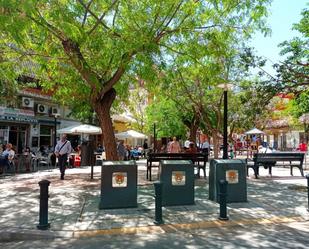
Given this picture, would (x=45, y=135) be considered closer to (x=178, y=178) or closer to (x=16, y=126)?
(x=16, y=126)

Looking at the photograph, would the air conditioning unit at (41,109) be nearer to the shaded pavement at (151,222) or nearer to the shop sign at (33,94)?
the shop sign at (33,94)

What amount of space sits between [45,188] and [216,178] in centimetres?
403

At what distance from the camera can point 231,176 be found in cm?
945

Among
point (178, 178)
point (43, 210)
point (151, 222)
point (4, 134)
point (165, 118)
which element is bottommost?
point (151, 222)

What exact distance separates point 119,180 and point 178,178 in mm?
1378

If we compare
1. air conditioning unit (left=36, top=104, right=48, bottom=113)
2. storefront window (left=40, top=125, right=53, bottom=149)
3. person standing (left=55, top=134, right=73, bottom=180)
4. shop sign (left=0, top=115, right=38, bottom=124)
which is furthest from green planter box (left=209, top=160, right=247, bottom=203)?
storefront window (left=40, top=125, right=53, bottom=149)

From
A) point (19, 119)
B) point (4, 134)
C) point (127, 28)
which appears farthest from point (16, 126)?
point (127, 28)

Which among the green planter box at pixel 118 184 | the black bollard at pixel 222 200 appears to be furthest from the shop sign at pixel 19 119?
the black bollard at pixel 222 200

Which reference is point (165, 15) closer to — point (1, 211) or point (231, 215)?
point (231, 215)

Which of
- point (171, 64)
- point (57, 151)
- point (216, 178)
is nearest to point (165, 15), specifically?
point (171, 64)

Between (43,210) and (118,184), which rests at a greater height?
(118,184)

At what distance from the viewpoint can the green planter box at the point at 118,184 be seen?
28.6 ft

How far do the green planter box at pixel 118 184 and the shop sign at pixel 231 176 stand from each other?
7.31 feet

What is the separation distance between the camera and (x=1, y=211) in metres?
8.81
